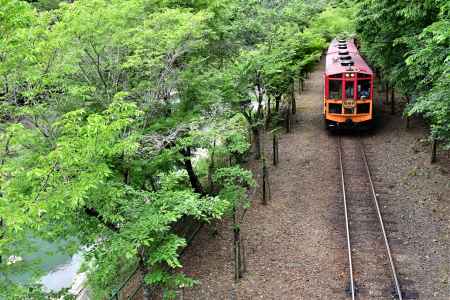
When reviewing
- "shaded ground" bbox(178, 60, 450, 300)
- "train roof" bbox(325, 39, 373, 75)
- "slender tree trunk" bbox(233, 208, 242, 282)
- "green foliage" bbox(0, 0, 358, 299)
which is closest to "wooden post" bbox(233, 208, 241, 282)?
"slender tree trunk" bbox(233, 208, 242, 282)

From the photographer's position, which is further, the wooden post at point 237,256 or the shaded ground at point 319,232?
the wooden post at point 237,256

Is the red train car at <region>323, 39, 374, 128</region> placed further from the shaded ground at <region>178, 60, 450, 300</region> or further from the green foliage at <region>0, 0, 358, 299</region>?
the green foliage at <region>0, 0, 358, 299</region>

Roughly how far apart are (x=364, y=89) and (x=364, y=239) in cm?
972

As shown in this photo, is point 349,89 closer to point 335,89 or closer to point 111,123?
point 335,89

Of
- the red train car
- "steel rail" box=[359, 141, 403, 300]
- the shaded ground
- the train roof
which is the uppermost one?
the train roof

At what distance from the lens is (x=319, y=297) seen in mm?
11656

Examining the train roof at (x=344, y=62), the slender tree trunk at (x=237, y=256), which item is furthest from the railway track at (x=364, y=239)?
the train roof at (x=344, y=62)

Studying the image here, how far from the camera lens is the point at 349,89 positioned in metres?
21.7

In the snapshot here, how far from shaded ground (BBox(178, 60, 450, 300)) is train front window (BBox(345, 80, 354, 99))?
2.37 meters

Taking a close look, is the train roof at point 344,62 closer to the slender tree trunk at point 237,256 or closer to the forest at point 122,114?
the forest at point 122,114

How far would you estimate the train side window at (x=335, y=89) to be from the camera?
21781 mm

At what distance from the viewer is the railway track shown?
1164cm

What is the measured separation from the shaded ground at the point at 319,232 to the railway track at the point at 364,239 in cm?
28

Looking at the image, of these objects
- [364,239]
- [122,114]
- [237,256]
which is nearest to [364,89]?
[364,239]
